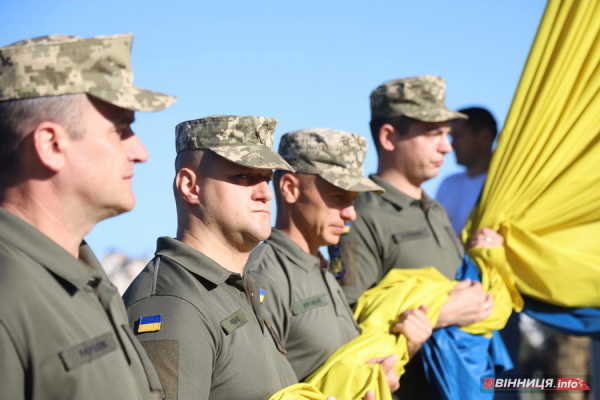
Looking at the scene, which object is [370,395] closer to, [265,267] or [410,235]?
[265,267]

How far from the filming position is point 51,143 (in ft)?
6.59

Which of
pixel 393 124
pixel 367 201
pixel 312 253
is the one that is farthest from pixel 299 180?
pixel 393 124

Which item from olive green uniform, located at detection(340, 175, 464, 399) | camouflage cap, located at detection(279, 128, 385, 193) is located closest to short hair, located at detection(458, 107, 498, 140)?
olive green uniform, located at detection(340, 175, 464, 399)

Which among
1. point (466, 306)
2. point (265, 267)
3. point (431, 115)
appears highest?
point (431, 115)

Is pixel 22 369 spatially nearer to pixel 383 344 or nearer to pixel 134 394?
pixel 134 394

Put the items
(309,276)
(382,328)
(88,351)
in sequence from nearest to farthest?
(88,351) → (309,276) → (382,328)

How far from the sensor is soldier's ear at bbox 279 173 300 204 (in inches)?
172

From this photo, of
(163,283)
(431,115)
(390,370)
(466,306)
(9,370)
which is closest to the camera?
(9,370)

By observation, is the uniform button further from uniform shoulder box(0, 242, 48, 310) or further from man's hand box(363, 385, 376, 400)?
man's hand box(363, 385, 376, 400)

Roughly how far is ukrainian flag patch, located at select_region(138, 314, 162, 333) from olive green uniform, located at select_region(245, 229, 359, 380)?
990mm

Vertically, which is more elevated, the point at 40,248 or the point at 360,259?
the point at 40,248

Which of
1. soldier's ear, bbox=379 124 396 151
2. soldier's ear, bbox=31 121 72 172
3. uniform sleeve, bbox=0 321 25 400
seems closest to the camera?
uniform sleeve, bbox=0 321 25 400

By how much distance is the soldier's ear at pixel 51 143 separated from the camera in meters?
1.99

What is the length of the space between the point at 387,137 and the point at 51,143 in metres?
3.48
